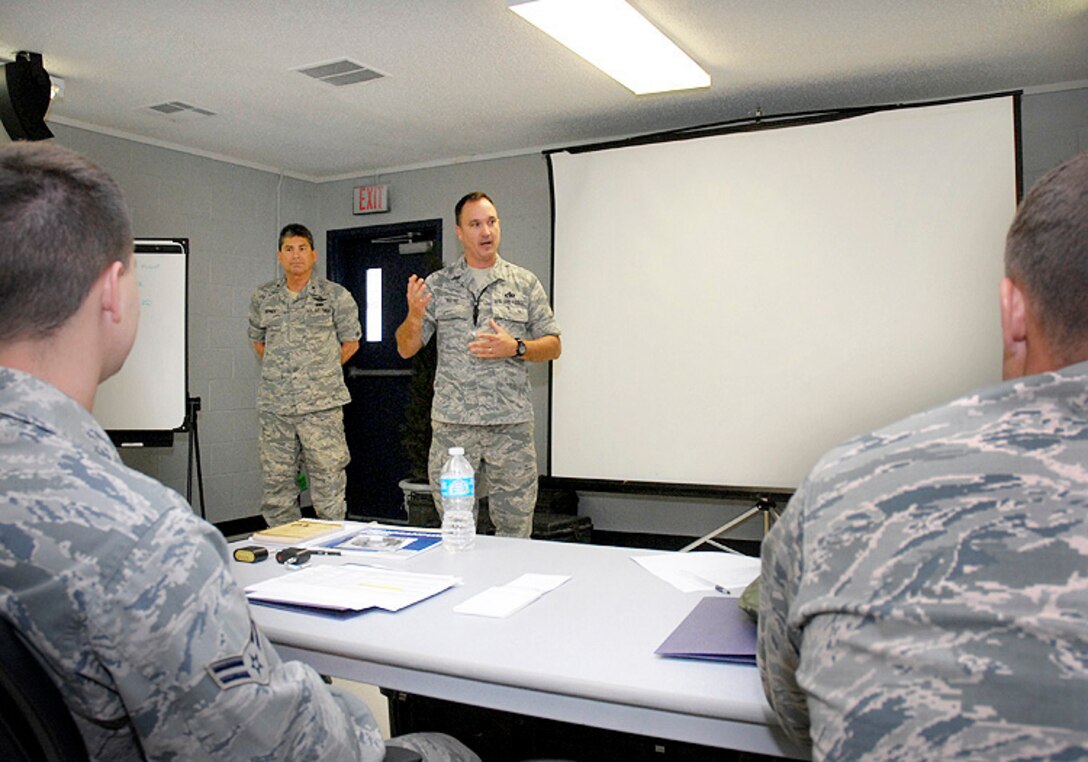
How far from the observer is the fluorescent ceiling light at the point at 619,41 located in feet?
9.93

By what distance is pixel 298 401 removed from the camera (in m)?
4.28

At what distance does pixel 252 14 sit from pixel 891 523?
3.15m

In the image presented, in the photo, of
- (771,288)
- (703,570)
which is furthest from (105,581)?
(771,288)

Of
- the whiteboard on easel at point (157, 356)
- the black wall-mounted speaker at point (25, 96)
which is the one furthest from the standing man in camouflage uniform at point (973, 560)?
the whiteboard on easel at point (157, 356)

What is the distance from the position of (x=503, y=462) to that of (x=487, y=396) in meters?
0.28

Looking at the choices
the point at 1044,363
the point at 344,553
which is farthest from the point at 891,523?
the point at 344,553

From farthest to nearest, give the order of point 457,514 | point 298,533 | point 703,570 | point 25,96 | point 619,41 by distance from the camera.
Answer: point 25,96
point 619,41
point 298,533
point 457,514
point 703,570

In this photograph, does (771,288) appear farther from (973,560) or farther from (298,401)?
(973,560)

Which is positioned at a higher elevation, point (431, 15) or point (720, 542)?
point (431, 15)

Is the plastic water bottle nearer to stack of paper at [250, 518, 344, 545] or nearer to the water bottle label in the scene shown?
the water bottle label

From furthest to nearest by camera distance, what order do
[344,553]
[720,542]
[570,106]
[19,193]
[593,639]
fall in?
[720,542] < [570,106] < [344,553] < [593,639] < [19,193]

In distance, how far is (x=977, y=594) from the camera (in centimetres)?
65

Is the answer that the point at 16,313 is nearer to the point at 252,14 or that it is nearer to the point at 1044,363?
the point at 1044,363

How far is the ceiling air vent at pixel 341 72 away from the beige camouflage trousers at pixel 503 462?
64.5 inches
